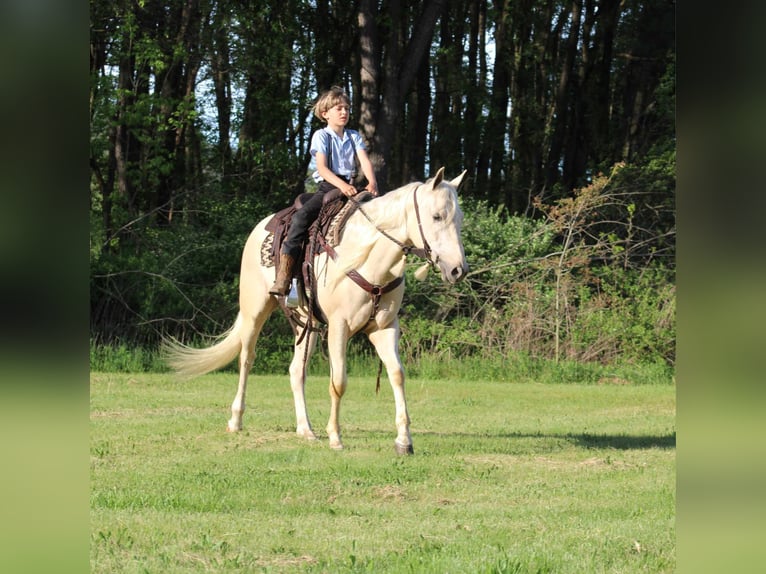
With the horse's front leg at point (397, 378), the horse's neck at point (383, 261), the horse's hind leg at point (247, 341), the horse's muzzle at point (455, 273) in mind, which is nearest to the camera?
the horse's muzzle at point (455, 273)

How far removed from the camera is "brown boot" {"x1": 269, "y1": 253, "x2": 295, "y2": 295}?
930cm

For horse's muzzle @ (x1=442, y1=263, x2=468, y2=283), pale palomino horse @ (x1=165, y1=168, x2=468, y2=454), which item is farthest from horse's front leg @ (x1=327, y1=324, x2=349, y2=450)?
horse's muzzle @ (x1=442, y1=263, x2=468, y2=283)

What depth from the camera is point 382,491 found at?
6.95m

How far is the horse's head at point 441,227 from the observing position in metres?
7.72

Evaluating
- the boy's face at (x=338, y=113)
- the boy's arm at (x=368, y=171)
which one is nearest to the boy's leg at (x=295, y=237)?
the boy's arm at (x=368, y=171)

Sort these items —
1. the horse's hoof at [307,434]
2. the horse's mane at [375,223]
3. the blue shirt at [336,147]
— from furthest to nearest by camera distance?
the horse's hoof at [307,434], the blue shirt at [336,147], the horse's mane at [375,223]

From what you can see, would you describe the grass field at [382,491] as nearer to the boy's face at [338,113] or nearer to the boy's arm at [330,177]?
the boy's arm at [330,177]

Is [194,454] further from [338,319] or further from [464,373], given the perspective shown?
[464,373]

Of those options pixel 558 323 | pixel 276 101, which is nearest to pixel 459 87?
pixel 276 101

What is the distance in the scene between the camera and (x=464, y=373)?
55.7 feet

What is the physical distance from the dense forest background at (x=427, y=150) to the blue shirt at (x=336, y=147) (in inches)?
346

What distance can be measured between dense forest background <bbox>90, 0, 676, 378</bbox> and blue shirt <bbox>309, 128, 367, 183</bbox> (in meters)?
8.80
